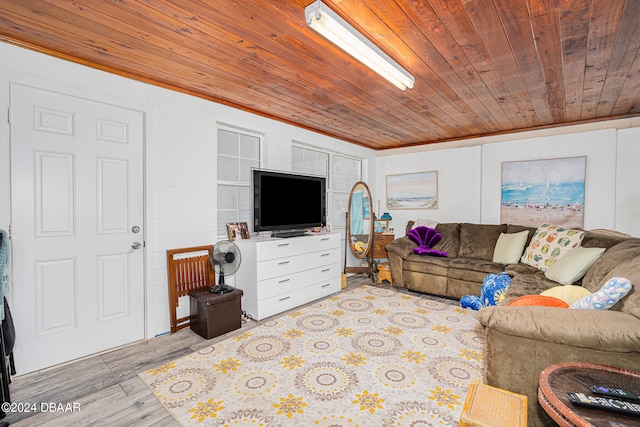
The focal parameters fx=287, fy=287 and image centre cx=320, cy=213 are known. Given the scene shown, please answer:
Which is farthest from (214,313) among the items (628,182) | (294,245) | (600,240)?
(628,182)

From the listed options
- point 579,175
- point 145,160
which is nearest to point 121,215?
point 145,160

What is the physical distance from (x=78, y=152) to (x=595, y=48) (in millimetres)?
3915

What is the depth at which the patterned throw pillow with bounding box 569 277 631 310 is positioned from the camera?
152cm

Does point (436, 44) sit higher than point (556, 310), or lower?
higher

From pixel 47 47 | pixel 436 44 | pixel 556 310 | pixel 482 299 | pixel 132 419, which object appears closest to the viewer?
pixel 556 310

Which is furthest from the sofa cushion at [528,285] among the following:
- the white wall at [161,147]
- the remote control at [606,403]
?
the white wall at [161,147]

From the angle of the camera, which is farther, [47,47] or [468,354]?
[468,354]

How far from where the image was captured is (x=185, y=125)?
2.88m

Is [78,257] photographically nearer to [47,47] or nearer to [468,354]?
[47,47]

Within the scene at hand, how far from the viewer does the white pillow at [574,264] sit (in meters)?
2.51

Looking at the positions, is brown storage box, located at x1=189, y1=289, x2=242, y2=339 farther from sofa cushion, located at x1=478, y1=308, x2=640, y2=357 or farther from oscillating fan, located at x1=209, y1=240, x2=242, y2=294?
sofa cushion, located at x1=478, y1=308, x2=640, y2=357

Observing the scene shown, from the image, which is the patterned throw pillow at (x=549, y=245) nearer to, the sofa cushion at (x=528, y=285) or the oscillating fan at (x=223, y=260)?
the sofa cushion at (x=528, y=285)

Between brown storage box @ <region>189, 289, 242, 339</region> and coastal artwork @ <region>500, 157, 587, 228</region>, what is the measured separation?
4003 millimetres

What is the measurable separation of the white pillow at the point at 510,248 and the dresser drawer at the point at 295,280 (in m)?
2.11
